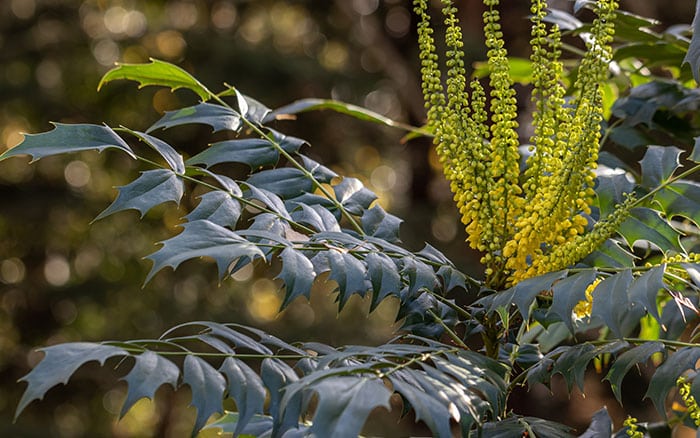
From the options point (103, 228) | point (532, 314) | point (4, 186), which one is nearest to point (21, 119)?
point (4, 186)

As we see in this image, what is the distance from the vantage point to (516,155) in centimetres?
93

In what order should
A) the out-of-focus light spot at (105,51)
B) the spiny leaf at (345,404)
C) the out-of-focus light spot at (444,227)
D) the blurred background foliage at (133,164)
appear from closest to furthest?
the spiny leaf at (345,404) → the out-of-focus light spot at (444,227) → the blurred background foliage at (133,164) → the out-of-focus light spot at (105,51)

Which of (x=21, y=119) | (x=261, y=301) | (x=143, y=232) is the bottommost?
(x=261, y=301)

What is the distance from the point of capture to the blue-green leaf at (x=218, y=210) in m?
0.92

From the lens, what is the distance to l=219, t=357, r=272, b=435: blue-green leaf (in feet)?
2.41

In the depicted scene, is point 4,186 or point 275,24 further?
point 275,24

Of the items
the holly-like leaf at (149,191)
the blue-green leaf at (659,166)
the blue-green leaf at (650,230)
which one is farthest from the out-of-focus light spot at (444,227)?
the holly-like leaf at (149,191)

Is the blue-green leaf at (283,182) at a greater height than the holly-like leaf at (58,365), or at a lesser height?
greater

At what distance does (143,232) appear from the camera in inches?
235

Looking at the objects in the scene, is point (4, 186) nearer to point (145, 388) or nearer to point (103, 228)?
point (103, 228)

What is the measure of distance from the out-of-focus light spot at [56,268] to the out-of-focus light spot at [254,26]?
89.7 inches

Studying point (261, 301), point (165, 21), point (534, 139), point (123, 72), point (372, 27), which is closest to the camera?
point (534, 139)

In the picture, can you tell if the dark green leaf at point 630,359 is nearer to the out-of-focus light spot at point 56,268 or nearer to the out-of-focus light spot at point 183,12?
the out-of-focus light spot at point 56,268

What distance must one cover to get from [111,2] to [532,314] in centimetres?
625
